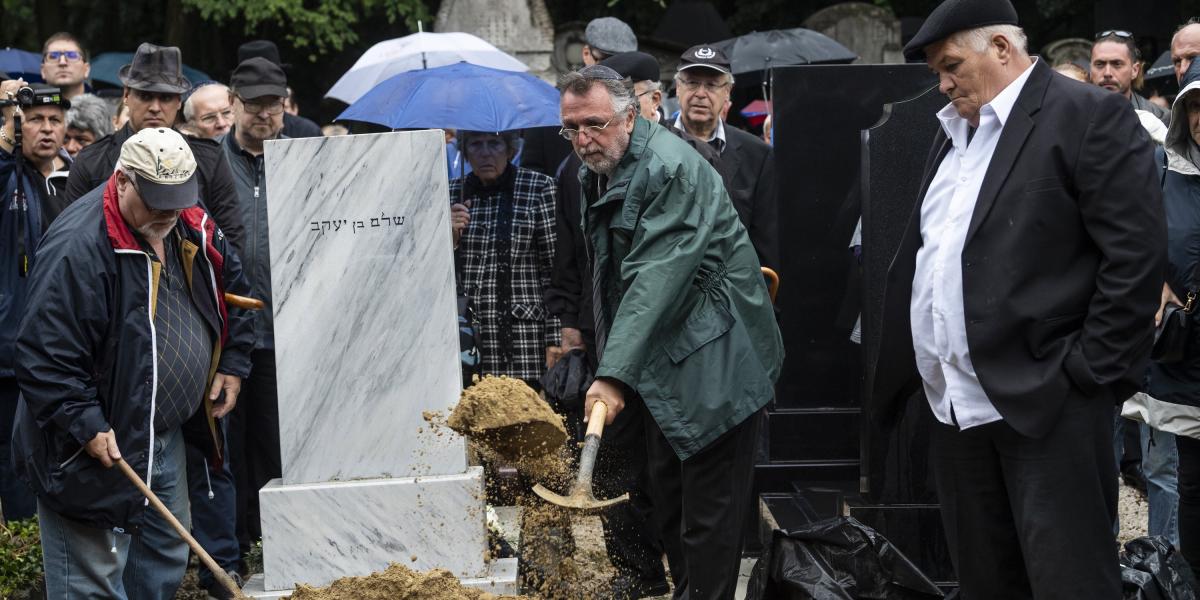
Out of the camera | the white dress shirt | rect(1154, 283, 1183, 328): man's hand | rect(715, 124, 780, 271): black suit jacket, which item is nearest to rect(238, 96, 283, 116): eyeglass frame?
the camera

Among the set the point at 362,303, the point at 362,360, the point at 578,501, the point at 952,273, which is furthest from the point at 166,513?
the point at 952,273

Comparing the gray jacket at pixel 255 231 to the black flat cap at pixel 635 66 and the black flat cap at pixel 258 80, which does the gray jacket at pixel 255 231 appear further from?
the black flat cap at pixel 635 66

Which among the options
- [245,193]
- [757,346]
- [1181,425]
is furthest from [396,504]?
[1181,425]

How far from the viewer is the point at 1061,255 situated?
3.63m

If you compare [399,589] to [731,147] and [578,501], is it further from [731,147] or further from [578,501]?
[731,147]

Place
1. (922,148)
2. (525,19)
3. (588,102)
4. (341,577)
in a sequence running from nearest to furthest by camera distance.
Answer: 1. (588,102)
2. (341,577)
3. (922,148)
4. (525,19)

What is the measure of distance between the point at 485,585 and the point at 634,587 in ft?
2.90

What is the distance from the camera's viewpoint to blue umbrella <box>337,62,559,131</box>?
270 inches

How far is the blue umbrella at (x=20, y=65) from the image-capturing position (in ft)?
39.5

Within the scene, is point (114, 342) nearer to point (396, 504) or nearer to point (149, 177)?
point (149, 177)

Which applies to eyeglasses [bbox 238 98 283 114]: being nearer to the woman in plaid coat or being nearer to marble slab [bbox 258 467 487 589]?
the woman in plaid coat

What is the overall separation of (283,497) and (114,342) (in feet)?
3.30

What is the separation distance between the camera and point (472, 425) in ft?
15.6

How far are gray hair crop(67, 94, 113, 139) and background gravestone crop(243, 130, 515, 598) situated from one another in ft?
9.39
